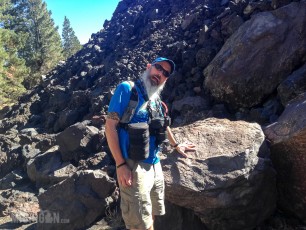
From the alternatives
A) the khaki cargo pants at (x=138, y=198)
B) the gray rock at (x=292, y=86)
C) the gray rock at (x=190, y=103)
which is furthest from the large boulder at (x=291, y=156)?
the gray rock at (x=190, y=103)

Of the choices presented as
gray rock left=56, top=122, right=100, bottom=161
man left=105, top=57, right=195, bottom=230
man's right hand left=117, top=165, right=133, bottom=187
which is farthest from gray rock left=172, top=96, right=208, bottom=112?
man's right hand left=117, top=165, right=133, bottom=187

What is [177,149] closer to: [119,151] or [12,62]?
[119,151]

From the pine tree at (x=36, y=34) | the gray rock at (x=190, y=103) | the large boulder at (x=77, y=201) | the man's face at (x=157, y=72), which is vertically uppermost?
the pine tree at (x=36, y=34)

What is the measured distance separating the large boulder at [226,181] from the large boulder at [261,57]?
2775 mm

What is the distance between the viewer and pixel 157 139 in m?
3.52

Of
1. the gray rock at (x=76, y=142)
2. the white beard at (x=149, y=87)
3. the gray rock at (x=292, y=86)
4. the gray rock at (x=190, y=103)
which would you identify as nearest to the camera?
the white beard at (x=149, y=87)

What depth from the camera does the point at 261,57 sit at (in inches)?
279

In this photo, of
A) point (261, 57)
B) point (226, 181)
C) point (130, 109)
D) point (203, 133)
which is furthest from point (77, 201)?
point (261, 57)

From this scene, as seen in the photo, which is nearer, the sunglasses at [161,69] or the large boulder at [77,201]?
the sunglasses at [161,69]

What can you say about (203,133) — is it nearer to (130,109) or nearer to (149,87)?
(149,87)

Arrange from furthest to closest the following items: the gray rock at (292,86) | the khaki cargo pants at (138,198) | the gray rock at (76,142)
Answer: the gray rock at (76,142), the gray rock at (292,86), the khaki cargo pants at (138,198)

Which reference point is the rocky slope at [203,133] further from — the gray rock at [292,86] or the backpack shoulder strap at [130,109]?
the backpack shoulder strap at [130,109]

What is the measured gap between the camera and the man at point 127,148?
10.3 ft

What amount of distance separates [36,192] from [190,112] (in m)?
4.55
